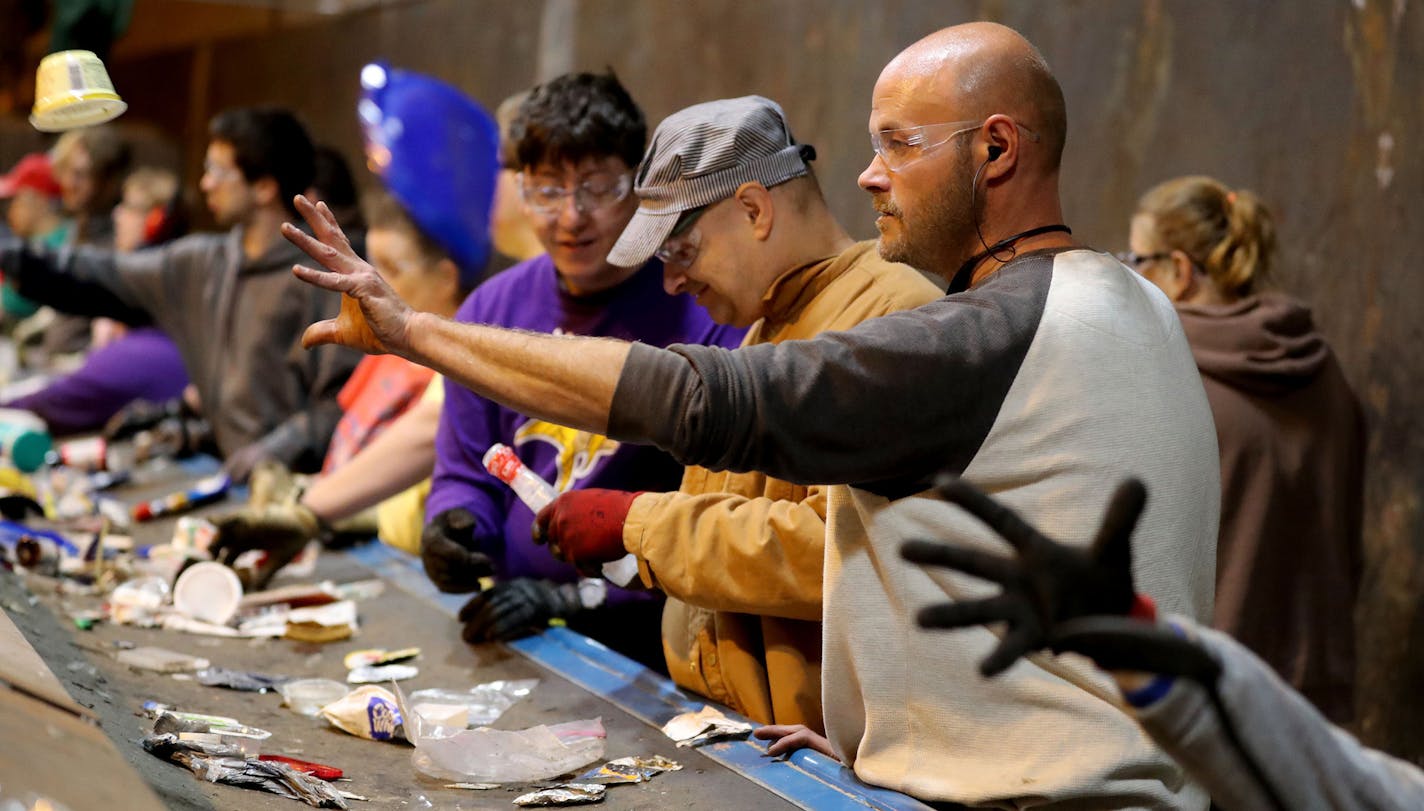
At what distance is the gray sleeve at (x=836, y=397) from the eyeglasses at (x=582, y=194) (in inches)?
52.6

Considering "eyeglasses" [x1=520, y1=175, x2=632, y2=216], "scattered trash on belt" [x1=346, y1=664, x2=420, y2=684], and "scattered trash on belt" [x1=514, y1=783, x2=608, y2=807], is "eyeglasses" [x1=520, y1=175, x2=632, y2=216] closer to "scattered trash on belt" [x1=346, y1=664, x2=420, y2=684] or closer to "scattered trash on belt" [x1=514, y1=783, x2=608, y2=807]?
"scattered trash on belt" [x1=346, y1=664, x2=420, y2=684]

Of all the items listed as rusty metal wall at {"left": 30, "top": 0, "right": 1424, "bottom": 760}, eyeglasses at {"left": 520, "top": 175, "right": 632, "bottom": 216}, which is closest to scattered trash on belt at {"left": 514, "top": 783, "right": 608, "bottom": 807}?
eyeglasses at {"left": 520, "top": 175, "right": 632, "bottom": 216}

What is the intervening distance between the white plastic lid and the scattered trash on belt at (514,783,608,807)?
1522 millimetres

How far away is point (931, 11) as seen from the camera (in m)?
5.30

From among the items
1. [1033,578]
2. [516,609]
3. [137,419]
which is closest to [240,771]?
[516,609]

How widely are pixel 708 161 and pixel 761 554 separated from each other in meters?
0.79

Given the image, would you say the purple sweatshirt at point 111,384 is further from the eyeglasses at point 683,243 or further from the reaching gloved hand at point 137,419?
A: the eyeglasses at point 683,243

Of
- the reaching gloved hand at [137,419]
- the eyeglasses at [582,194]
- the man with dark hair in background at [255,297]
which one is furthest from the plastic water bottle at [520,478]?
the reaching gloved hand at [137,419]

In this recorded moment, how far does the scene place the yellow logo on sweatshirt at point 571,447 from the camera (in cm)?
338

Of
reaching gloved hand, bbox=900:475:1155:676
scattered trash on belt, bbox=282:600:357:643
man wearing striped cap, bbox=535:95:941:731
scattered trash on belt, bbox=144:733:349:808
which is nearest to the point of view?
reaching gloved hand, bbox=900:475:1155:676

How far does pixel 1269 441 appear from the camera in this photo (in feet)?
12.7

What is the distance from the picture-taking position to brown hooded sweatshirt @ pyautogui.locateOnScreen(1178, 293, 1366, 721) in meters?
3.87

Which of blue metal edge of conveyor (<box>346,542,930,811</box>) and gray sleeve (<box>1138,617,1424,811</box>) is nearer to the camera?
gray sleeve (<box>1138,617,1424,811</box>)

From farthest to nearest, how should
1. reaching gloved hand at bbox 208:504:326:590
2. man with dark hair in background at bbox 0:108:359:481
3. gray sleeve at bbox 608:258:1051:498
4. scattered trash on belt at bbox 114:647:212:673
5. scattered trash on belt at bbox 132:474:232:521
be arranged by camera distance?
1. man with dark hair in background at bbox 0:108:359:481
2. scattered trash on belt at bbox 132:474:232:521
3. reaching gloved hand at bbox 208:504:326:590
4. scattered trash on belt at bbox 114:647:212:673
5. gray sleeve at bbox 608:258:1051:498
